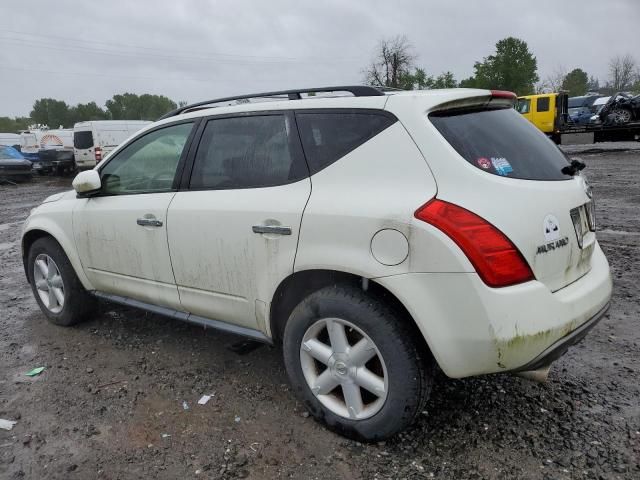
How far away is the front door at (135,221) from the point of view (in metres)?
3.30

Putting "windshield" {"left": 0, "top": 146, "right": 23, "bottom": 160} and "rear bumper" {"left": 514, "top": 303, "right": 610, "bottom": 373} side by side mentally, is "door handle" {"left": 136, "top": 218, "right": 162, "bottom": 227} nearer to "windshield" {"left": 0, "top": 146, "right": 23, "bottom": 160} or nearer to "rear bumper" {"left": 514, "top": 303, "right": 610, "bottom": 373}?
"rear bumper" {"left": 514, "top": 303, "right": 610, "bottom": 373}

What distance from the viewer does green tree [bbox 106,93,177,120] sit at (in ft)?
303

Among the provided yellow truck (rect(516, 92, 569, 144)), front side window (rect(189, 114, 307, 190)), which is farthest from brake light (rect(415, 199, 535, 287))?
yellow truck (rect(516, 92, 569, 144))

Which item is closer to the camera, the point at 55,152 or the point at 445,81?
the point at 55,152

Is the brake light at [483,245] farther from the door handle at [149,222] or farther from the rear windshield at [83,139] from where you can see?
the rear windshield at [83,139]

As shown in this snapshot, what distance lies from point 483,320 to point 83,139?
20249mm

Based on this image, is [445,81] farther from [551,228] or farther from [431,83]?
[551,228]

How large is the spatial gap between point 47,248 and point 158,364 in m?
1.49

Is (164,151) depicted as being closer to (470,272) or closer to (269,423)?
(269,423)

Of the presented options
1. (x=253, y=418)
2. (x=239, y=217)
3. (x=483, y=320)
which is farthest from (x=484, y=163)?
(x=253, y=418)

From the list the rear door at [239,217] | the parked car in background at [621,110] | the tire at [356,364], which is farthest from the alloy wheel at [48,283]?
the parked car in background at [621,110]

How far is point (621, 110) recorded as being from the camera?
19.4 metres

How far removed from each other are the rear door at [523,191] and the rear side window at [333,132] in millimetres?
291

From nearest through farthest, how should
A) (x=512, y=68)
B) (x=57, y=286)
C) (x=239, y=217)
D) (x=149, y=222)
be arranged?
(x=239, y=217)
(x=149, y=222)
(x=57, y=286)
(x=512, y=68)
